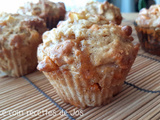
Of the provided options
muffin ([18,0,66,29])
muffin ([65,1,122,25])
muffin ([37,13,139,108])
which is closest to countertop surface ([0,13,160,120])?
muffin ([37,13,139,108])

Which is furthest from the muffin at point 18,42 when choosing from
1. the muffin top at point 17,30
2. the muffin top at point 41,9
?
the muffin top at point 41,9

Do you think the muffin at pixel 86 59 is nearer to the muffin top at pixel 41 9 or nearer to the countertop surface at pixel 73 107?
the countertop surface at pixel 73 107

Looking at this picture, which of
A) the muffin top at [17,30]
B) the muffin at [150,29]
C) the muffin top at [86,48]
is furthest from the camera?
the muffin at [150,29]

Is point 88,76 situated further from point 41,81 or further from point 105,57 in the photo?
point 41,81

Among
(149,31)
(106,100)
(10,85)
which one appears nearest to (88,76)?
(106,100)

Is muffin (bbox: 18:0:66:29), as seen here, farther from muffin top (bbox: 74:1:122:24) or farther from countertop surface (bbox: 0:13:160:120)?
countertop surface (bbox: 0:13:160:120)

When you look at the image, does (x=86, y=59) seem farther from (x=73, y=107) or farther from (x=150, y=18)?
(x=150, y=18)

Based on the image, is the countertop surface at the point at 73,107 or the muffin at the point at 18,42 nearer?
the countertop surface at the point at 73,107
